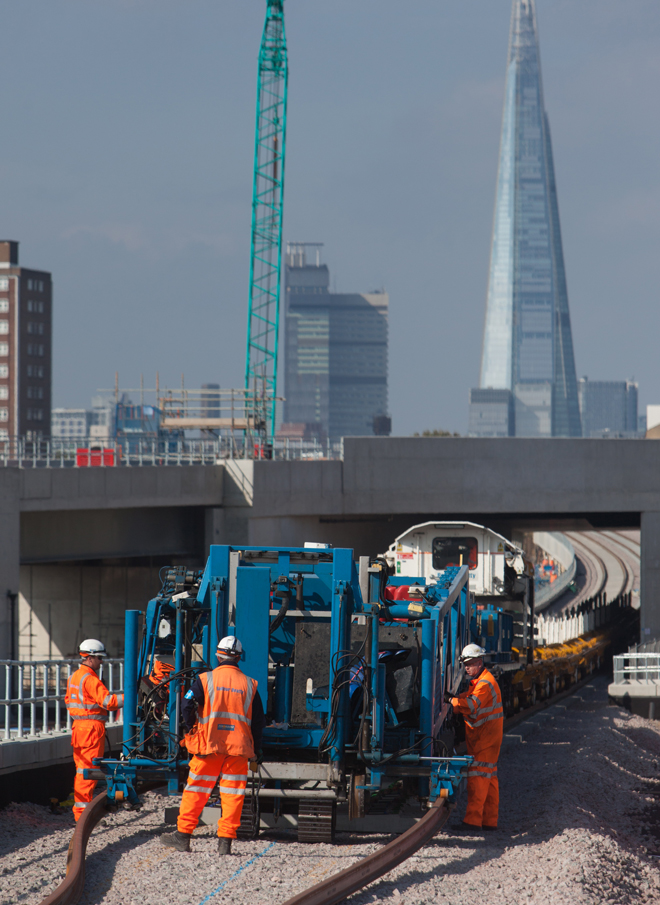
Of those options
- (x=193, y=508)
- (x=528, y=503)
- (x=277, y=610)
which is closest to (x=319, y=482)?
(x=193, y=508)

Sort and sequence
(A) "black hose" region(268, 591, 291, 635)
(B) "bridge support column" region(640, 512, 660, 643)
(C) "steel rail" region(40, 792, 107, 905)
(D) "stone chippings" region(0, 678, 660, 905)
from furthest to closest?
(B) "bridge support column" region(640, 512, 660, 643)
(A) "black hose" region(268, 591, 291, 635)
(D) "stone chippings" region(0, 678, 660, 905)
(C) "steel rail" region(40, 792, 107, 905)

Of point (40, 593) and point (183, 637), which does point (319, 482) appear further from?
point (183, 637)

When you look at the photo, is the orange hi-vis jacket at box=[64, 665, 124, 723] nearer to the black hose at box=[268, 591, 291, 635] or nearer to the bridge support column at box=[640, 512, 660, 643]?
the black hose at box=[268, 591, 291, 635]

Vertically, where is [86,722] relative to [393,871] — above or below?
above

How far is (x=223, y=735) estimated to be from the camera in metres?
8.56

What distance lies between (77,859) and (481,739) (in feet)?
13.2

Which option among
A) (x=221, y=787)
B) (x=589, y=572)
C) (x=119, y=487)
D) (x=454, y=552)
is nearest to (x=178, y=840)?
(x=221, y=787)

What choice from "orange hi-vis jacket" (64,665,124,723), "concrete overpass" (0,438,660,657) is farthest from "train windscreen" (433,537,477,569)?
"concrete overpass" (0,438,660,657)

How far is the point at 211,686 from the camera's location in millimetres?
8641

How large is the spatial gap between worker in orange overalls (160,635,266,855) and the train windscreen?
36.0 feet

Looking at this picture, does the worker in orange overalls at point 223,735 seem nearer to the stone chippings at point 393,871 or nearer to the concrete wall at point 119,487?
the stone chippings at point 393,871

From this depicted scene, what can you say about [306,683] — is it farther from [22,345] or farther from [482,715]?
[22,345]

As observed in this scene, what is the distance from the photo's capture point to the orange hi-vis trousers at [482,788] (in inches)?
407

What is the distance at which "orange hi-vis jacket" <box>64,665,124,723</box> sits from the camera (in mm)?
10125
